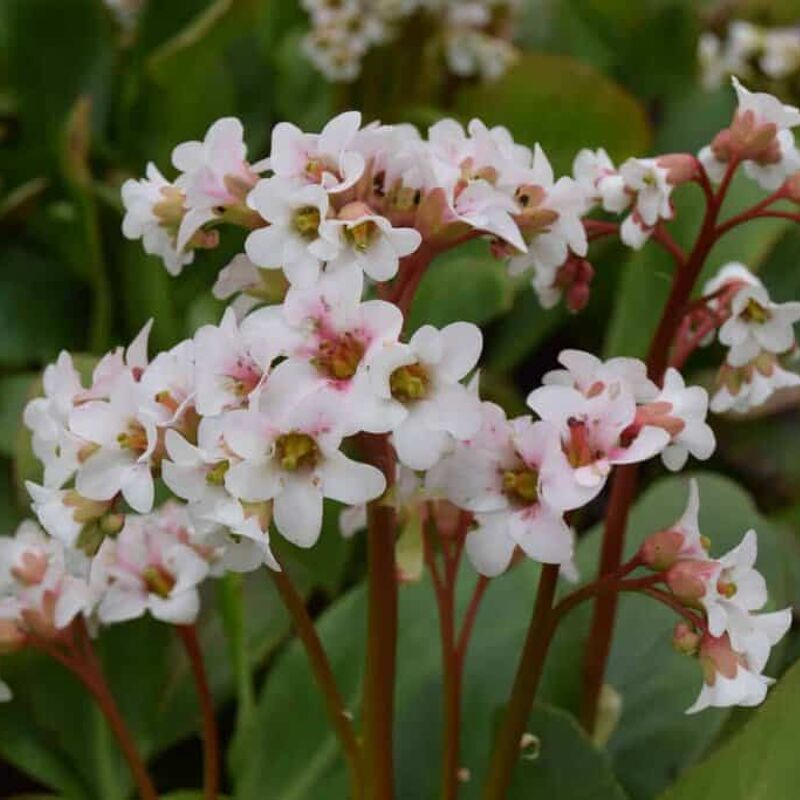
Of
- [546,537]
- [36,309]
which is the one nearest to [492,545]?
[546,537]

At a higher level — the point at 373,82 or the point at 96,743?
the point at 373,82

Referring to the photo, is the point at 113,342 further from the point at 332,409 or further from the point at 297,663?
the point at 332,409

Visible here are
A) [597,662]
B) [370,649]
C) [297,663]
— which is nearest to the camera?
[370,649]

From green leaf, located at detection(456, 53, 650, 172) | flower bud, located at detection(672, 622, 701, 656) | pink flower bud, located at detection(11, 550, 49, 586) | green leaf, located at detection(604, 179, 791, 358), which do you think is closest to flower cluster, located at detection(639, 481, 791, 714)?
flower bud, located at detection(672, 622, 701, 656)

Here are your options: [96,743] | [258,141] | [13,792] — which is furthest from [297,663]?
[258,141]

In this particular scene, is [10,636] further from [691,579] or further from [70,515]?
[691,579]

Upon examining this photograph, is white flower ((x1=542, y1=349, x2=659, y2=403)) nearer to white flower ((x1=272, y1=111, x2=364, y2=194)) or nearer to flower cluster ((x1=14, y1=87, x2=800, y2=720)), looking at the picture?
flower cluster ((x1=14, y1=87, x2=800, y2=720))

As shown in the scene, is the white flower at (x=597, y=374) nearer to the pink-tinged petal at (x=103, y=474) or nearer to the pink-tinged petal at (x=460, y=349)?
the pink-tinged petal at (x=460, y=349)
